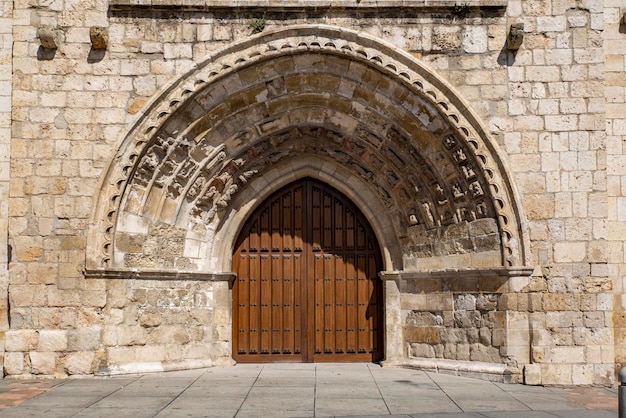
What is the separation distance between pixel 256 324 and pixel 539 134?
4.09m

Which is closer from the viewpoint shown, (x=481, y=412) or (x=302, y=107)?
(x=481, y=412)

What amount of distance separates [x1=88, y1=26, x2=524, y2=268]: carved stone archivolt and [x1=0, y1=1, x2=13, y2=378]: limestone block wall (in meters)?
0.99

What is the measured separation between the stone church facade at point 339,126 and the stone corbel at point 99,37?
2 cm

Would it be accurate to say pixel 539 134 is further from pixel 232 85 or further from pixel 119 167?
pixel 119 167

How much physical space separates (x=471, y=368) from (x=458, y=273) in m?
1.05

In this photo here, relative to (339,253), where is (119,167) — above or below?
above

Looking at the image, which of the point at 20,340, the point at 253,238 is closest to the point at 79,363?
the point at 20,340

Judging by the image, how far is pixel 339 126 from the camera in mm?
8469

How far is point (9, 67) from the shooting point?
7789 millimetres

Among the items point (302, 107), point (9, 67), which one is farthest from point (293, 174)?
point (9, 67)

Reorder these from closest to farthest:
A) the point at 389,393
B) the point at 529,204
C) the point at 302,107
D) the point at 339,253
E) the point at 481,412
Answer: the point at 481,412 < the point at 389,393 < the point at 529,204 < the point at 302,107 < the point at 339,253

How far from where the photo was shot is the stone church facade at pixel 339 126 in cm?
755

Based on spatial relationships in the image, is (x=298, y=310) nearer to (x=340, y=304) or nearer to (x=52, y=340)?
(x=340, y=304)

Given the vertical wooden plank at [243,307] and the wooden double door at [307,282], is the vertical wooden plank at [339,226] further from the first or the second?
the vertical wooden plank at [243,307]
